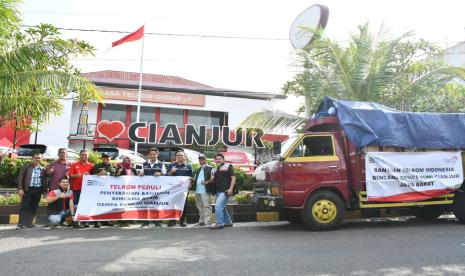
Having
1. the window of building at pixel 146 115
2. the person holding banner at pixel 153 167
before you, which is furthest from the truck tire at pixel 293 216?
the window of building at pixel 146 115

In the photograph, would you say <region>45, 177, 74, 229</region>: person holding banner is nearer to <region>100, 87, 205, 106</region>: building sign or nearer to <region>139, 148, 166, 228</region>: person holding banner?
<region>139, 148, 166, 228</region>: person holding banner

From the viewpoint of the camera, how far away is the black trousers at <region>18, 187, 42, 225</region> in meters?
8.45

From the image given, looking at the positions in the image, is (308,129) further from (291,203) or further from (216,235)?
(216,235)

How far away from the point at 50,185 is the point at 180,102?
991 inches

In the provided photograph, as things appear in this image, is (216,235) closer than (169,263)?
No

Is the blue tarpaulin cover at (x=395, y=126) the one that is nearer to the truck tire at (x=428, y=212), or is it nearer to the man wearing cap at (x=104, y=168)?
the truck tire at (x=428, y=212)

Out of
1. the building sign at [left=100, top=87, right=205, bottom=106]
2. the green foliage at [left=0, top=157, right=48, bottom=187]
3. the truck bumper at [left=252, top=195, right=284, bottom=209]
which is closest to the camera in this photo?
the truck bumper at [left=252, top=195, right=284, bottom=209]

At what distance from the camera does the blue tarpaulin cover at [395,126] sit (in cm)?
830

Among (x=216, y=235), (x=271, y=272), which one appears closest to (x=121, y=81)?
(x=216, y=235)

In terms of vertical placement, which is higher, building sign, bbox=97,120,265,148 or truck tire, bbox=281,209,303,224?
building sign, bbox=97,120,265,148

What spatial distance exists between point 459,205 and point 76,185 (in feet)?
27.6

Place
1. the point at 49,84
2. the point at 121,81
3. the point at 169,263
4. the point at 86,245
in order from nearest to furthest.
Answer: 1. the point at 169,263
2. the point at 86,245
3. the point at 49,84
4. the point at 121,81

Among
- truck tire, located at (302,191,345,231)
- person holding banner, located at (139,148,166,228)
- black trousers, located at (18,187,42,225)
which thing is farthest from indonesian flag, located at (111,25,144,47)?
truck tire, located at (302,191,345,231)

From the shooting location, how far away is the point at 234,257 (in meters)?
5.69
